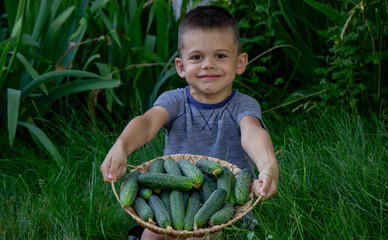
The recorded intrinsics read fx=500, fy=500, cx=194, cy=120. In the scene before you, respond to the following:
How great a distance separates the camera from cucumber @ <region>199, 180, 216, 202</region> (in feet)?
8.28

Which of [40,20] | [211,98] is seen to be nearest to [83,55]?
[40,20]

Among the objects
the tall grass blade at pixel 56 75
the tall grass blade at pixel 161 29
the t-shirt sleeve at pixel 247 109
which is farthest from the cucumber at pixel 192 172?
the tall grass blade at pixel 161 29

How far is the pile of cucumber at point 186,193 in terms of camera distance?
2303mm

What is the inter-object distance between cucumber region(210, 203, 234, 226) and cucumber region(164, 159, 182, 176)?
1.16ft

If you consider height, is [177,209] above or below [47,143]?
above

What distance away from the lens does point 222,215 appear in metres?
2.25

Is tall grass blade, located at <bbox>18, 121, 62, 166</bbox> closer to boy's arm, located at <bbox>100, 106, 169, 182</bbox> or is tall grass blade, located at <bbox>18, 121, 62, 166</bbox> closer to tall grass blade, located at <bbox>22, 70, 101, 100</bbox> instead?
tall grass blade, located at <bbox>22, 70, 101, 100</bbox>

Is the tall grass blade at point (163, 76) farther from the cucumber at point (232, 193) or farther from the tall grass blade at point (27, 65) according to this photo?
the cucumber at point (232, 193)

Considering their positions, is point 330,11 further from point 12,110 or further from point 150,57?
point 12,110

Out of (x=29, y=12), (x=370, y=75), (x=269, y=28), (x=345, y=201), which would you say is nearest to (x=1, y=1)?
(x=29, y=12)

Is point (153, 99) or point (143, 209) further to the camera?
point (153, 99)

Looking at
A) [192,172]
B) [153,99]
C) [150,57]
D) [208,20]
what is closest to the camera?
Result: [192,172]

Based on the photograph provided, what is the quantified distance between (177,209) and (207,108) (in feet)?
2.45

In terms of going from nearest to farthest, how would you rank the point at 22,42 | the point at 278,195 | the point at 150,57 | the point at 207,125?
1. the point at 278,195
2. the point at 207,125
3. the point at 22,42
4. the point at 150,57
